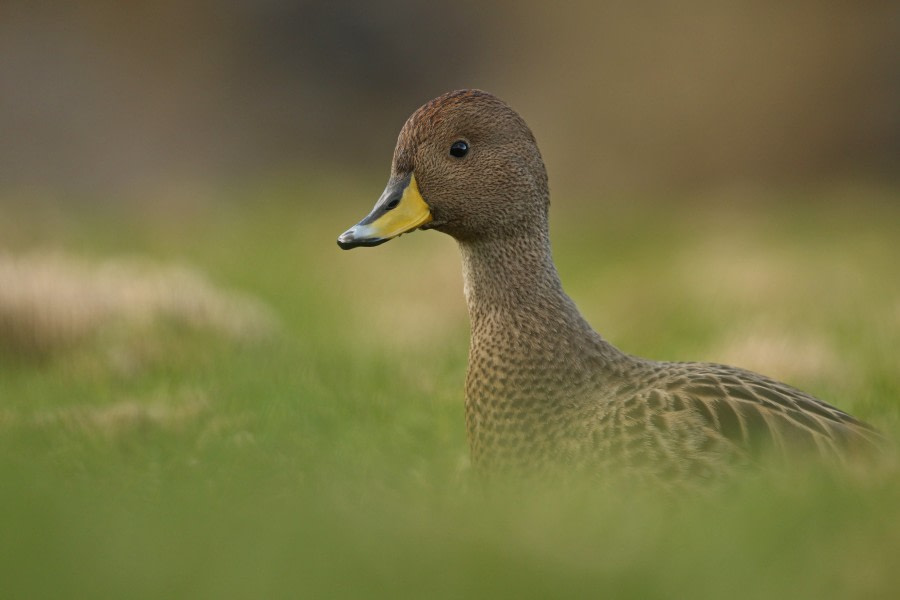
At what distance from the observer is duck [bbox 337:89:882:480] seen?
12.3 ft

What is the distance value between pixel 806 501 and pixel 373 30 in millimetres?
14362

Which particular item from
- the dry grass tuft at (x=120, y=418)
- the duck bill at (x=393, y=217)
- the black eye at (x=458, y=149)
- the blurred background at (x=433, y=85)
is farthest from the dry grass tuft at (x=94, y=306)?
the blurred background at (x=433, y=85)

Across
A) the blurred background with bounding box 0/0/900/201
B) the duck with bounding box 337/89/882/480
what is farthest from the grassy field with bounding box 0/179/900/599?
the blurred background with bounding box 0/0/900/201

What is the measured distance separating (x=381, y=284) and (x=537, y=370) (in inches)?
202

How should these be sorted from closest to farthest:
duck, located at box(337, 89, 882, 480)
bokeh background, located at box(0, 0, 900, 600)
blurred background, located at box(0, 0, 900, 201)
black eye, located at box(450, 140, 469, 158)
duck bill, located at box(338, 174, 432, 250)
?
bokeh background, located at box(0, 0, 900, 600)
duck, located at box(337, 89, 882, 480)
duck bill, located at box(338, 174, 432, 250)
black eye, located at box(450, 140, 469, 158)
blurred background, located at box(0, 0, 900, 201)

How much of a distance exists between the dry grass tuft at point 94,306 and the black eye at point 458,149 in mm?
2383

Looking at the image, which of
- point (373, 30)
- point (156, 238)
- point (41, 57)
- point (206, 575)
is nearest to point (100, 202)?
point (156, 238)

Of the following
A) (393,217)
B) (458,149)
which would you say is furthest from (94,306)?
(458,149)

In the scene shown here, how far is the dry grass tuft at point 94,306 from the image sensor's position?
19.6 ft

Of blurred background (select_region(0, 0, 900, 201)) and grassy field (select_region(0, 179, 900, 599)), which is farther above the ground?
blurred background (select_region(0, 0, 900, 201))

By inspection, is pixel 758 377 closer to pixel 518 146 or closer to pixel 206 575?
pixel 518 146

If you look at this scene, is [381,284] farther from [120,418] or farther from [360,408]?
[120,418]

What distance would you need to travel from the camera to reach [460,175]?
4.30 metres

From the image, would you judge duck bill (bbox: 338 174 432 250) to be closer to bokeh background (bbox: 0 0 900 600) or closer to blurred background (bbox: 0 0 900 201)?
bokeh background (bbox: 0 0 900 600)
